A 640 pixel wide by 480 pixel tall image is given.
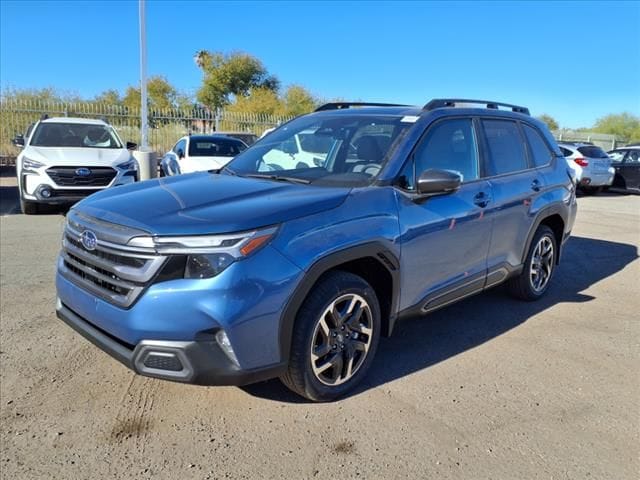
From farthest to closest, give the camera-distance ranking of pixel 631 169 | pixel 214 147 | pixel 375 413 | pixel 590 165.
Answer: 1. pixel 631 169
2. pixel 590 165
3. pixel 214 147
4. pixel 375 413

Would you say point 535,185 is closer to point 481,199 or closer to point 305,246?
point 481,199

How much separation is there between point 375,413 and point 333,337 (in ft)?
1.68

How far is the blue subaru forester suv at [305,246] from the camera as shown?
251cm

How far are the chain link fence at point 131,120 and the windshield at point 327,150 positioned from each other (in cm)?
1563

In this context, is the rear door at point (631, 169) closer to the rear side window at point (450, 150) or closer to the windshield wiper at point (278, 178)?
the rear side window at point (450, 150)

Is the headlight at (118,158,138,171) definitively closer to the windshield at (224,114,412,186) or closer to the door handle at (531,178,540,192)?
the windshield at (224,114,412,186)

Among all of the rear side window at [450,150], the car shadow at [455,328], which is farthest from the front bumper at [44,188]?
the rear side window at [450,150]

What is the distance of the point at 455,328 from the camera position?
441 cm

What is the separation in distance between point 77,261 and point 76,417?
893 millimetres

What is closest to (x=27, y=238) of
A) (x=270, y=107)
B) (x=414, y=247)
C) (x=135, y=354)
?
(x=135, y=354)

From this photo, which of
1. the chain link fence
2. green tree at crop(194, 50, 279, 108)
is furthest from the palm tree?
the chain link fence

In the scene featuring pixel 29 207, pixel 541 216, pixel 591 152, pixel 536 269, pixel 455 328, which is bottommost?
pixel 29 207

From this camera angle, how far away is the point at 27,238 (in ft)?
24.0

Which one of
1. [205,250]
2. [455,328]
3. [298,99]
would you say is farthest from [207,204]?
[298,99]
